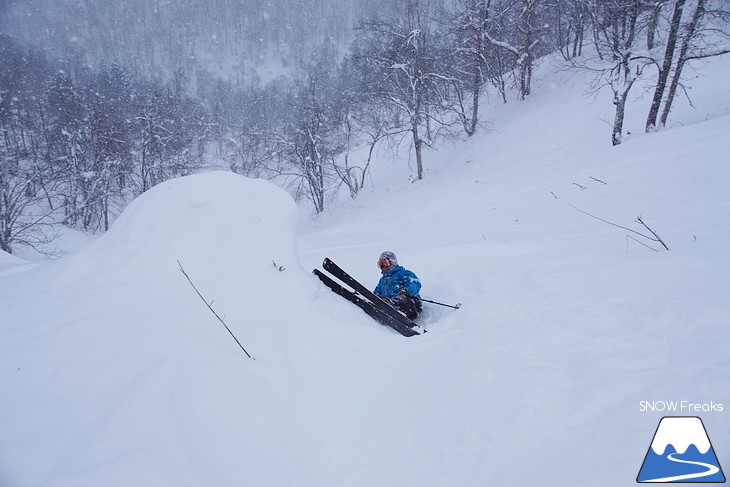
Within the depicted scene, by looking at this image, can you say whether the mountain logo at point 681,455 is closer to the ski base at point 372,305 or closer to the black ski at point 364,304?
the ski base at point 372,305

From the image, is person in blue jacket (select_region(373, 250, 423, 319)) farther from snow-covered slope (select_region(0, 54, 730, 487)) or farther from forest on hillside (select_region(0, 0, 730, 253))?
forest on hillside (select_region(0, 0, 730, 253))

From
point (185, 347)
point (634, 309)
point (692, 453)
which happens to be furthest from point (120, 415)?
point (634, 309)

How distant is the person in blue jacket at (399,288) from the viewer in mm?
5066

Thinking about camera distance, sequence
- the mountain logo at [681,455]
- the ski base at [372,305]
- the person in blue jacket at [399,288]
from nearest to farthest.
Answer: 1. the mountain logo at [681,455]
2. the ski base at [372,305]
3. the person in blue jacket at [399,288]

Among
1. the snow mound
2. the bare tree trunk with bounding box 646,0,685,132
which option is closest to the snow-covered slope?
the snow mound

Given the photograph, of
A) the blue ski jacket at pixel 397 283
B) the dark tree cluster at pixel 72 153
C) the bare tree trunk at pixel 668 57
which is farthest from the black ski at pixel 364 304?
the dark tree cluster at pixel 72 153

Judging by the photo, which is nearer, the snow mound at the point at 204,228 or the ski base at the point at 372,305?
the snow mound at the point at 204,228

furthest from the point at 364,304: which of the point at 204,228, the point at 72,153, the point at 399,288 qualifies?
the point at 72,153

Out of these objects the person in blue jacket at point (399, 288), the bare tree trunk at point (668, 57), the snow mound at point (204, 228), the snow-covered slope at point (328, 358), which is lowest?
the person in blue jacket at point (399, 288)

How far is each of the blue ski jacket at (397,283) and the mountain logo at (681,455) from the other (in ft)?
11.7

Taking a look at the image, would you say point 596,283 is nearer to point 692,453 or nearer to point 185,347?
point 692,453

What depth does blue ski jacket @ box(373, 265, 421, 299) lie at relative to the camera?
5125 mm

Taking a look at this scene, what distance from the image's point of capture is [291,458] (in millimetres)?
2102

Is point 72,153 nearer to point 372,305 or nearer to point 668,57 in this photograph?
point 372,305
